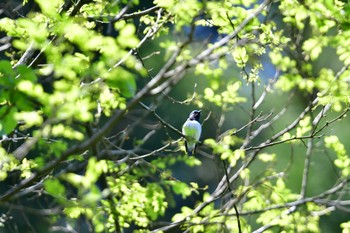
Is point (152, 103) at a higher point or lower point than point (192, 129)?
higher

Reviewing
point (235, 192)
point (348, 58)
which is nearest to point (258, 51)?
point (348, 58)

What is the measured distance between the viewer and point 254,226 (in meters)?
14.9

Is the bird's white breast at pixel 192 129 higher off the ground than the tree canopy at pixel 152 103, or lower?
lower

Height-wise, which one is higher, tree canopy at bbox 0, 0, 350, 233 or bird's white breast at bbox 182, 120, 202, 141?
tree canopy at bbox 0, 0, 350, 233

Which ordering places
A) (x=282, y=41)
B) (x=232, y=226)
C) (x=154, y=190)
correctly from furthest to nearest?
(x=282, y=41) < (x=232, y=226) < (x=154, y=190)

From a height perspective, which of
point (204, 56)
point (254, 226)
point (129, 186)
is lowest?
point (254, 226)

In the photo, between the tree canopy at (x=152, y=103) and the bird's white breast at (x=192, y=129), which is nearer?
the tree canopy at (x=152, y=103)

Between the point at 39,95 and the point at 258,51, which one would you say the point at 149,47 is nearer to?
the point at 258,51

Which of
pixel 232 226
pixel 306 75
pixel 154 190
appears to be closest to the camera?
pixel 154 190

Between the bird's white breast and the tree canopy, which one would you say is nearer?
the tree canopy

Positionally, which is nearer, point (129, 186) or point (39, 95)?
point (39, 95)

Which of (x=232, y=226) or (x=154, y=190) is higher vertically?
(x=154, y=190)

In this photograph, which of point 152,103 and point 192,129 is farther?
point 192,129

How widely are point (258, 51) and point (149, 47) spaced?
32.5 ft
